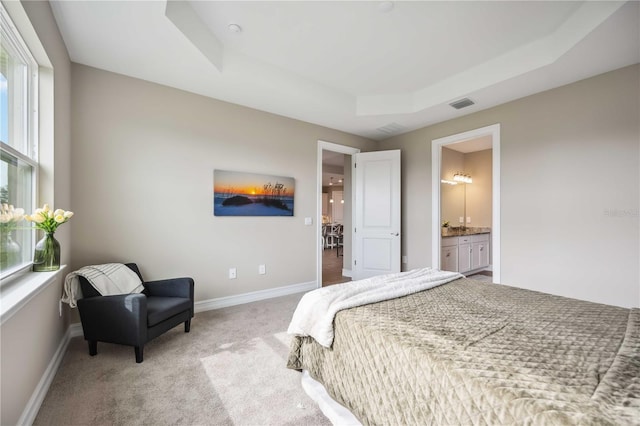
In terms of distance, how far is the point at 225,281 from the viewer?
11.4ft

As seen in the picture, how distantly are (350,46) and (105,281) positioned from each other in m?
3.16

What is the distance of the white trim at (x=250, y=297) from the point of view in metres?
3.32

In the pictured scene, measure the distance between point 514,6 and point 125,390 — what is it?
4.08 m

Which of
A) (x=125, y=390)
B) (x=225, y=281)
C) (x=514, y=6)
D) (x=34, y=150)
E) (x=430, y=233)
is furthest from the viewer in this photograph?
(x=430, y=233)

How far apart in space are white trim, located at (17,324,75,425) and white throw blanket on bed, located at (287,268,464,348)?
148 cm

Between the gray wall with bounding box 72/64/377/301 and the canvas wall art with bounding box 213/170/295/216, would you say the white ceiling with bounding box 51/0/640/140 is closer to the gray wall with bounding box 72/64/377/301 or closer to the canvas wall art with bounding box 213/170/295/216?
the gray wall with bounding box 72/64/377/301

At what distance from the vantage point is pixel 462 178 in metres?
6.11

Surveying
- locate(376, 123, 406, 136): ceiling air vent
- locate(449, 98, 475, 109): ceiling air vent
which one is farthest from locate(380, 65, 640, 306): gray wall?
locate(376, 123, 406, 136): ceiling air vent

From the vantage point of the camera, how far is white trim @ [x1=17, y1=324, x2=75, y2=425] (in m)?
1.50

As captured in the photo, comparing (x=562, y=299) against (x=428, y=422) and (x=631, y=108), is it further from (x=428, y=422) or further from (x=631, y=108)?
(x=631, y=108)

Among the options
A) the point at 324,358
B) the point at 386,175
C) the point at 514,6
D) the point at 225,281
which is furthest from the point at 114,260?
the point at 514,6

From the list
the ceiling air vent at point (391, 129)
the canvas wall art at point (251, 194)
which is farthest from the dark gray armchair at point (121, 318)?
the ceiling air vent at point (391, 129)

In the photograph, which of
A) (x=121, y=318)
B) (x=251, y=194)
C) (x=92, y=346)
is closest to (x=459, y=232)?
(x=251, y=194)

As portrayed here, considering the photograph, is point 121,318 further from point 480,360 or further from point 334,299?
point 480,360
